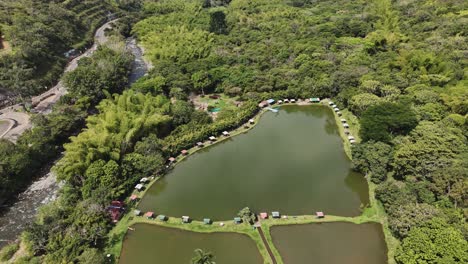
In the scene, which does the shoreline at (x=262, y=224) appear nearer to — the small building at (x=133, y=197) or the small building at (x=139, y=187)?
the small building at (x=133, y=197)

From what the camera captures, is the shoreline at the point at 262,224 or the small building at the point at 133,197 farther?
the small building at the point at 133,197

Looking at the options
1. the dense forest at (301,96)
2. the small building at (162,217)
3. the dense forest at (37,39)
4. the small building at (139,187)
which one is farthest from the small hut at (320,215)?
the dense forest at (37,39)

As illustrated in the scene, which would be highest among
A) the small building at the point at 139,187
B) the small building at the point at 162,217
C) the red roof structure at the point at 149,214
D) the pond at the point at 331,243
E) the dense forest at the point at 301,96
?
the dense forest at the point at 301,96

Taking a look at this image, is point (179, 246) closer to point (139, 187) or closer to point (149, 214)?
point (149, 214)

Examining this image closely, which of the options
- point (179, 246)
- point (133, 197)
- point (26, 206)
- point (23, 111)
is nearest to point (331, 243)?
point (179, 246)

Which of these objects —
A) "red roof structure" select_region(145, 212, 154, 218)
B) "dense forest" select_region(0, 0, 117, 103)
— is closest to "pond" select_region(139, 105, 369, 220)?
"red roof structure" select_region(145, 212, 154, 218)

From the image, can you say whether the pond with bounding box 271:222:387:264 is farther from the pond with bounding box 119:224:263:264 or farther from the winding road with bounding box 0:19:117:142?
the winding road with bounding box 0:19:117:142

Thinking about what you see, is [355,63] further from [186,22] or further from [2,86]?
[2,86]
